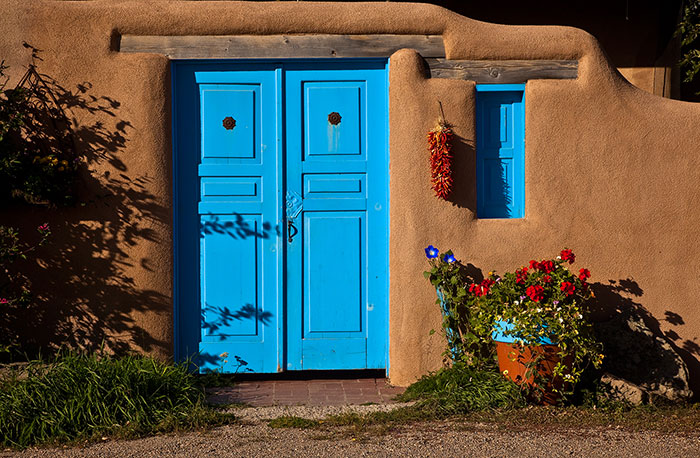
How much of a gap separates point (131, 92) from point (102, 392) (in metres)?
2.14

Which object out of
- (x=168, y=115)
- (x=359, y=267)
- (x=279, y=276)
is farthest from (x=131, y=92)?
(x=359, y=267)

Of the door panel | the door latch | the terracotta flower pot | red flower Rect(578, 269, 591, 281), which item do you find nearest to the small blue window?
red flower Rect(578, 269, 591, 281)

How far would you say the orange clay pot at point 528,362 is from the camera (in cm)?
509

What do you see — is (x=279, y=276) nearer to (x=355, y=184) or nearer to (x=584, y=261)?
(x=355, y=184)

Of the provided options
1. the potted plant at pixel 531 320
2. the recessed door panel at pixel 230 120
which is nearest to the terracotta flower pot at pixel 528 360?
the potted plant at pixel 531 320

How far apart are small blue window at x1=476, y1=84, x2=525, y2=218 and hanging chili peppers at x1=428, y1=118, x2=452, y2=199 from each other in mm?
357

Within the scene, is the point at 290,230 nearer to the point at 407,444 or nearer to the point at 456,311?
the point at 456,311

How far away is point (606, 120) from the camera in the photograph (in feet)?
18.8

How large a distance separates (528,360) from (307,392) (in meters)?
1.59

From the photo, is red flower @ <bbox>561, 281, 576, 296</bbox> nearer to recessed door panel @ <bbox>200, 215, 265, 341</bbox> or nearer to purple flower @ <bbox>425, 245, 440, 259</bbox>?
purple flower @ <bbox>425, 245, 440, 259</bbox>

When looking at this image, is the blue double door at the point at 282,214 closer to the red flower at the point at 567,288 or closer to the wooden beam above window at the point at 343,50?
the wooden beam above window at the point at 343,50

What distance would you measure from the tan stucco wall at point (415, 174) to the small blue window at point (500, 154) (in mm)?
123

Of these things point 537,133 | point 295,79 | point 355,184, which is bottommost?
point 355,184

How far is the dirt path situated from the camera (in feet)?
14.1
